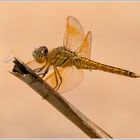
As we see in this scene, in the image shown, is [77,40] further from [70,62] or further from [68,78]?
[68,78]

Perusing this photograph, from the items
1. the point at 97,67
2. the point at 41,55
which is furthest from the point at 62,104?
the point at 41,55

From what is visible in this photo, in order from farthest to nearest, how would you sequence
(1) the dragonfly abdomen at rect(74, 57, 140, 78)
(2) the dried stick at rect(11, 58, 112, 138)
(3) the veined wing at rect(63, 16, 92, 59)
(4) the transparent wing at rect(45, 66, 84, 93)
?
(3) the veined wing at rect(63, 16, 92, 59)
(1) the dragonfly abdomen at rect(74, 57, 140, 78)
(4) the transparent wing at rect(45, 66, 84, 93)
(2) the dried stick at rect(11, 58, 112, 138)

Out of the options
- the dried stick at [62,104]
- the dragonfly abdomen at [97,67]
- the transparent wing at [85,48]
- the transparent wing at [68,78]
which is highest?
the transparent wing at [85,48]

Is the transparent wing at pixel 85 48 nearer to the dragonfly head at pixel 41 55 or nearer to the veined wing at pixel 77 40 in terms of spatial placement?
the veined wing at pixel 77 40

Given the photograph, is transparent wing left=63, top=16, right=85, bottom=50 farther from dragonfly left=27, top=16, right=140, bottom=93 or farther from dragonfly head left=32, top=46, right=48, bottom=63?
dragonfly head left=32, top=46, right=48, bottom=63

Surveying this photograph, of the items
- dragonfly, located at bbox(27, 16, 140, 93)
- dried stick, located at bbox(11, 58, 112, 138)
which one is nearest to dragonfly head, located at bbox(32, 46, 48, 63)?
Answer: dragonfly, located at bbox(27, 16, 140, 93)

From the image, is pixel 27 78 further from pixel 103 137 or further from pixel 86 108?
pixel 86 108

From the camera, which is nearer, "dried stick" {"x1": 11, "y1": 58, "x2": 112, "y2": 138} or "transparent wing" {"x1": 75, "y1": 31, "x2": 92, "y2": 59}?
"dried stick" {"x1": 11, "y1": 58, "x2": 112, "y2": 138}

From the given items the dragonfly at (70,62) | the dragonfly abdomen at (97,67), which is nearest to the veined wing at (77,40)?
the dragonfly at (70,62)
